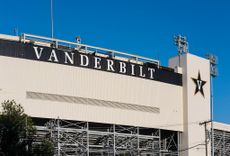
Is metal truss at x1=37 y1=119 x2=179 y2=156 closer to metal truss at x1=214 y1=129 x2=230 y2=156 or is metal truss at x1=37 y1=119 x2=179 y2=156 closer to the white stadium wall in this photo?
the white stadium wall

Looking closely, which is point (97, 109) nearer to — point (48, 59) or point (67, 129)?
point (67, 129)

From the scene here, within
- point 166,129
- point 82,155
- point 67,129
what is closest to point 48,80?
point 67,129

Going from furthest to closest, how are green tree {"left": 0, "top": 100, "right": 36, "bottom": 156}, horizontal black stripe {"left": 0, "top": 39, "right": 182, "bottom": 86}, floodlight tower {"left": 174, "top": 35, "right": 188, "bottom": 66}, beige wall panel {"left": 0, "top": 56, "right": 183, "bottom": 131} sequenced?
floodlight tower {"left": 174, "top": 35, "right": 188, "bottom": 66}, beige wall panel {"left": 0, "top": 56, "right": 183, "bottom": 131}, horizontal black stripe {"left": 0, "top": 39, "right": 182, "bottom": 86}, green tree {"left": 0, "top": 100, "right": 36, "bottom": 156}

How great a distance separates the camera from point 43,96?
4519cm

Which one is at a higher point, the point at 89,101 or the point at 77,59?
the point at 77,59

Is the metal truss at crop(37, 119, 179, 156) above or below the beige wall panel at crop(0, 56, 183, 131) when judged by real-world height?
below

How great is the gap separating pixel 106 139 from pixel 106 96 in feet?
15.2

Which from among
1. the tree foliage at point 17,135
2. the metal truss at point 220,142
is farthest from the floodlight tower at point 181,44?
the tree foliage at point 17,135

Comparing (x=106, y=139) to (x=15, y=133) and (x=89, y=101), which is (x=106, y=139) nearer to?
(x=89, y=101)

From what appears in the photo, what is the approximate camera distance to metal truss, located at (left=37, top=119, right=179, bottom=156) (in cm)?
4631

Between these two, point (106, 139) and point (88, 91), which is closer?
point (88, 91)

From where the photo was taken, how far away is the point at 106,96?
4909 cm

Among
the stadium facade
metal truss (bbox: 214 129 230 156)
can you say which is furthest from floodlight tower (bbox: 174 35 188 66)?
metal truss (bbox: 214 129 230 156)

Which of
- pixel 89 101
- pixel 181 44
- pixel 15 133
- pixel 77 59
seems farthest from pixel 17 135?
pixel 181 44
